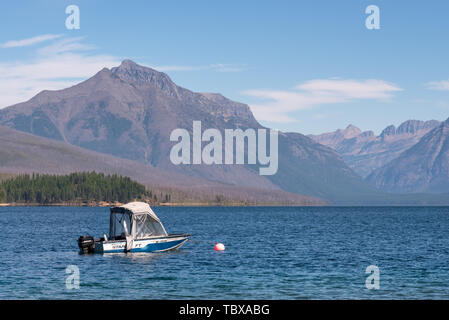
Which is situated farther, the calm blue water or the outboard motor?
the outboard motor

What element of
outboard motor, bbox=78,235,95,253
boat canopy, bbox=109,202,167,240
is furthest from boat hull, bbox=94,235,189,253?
outboard motor, bbox=78,235,95,253

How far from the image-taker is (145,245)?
9862cm

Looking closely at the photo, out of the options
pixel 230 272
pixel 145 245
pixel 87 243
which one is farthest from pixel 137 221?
pixel 230 272

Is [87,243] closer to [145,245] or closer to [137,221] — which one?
[137,221]

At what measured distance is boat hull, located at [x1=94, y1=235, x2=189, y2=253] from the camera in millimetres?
95812

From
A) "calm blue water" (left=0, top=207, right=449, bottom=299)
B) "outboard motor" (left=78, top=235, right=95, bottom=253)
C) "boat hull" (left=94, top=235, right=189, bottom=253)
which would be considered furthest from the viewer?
"outboard motor" (left=78, top=235, right=95, bottom=253)

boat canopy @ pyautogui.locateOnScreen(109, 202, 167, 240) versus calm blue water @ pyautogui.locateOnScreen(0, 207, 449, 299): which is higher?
boat canopy @ pyautogui.locateOnScreen(109, 202, 167, 240)

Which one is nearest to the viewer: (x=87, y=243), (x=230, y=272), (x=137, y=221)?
(x=230, y=272)

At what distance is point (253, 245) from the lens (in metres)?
129

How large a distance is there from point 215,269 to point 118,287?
745 inches

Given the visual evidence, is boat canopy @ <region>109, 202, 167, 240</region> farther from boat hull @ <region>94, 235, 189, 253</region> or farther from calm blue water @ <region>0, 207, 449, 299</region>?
calm blue water @ <region>0, 207, 449, 299</region>

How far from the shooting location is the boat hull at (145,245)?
95812 mm

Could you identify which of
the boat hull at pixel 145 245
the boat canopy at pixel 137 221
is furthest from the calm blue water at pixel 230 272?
the boat canopy at pixel 137 221
